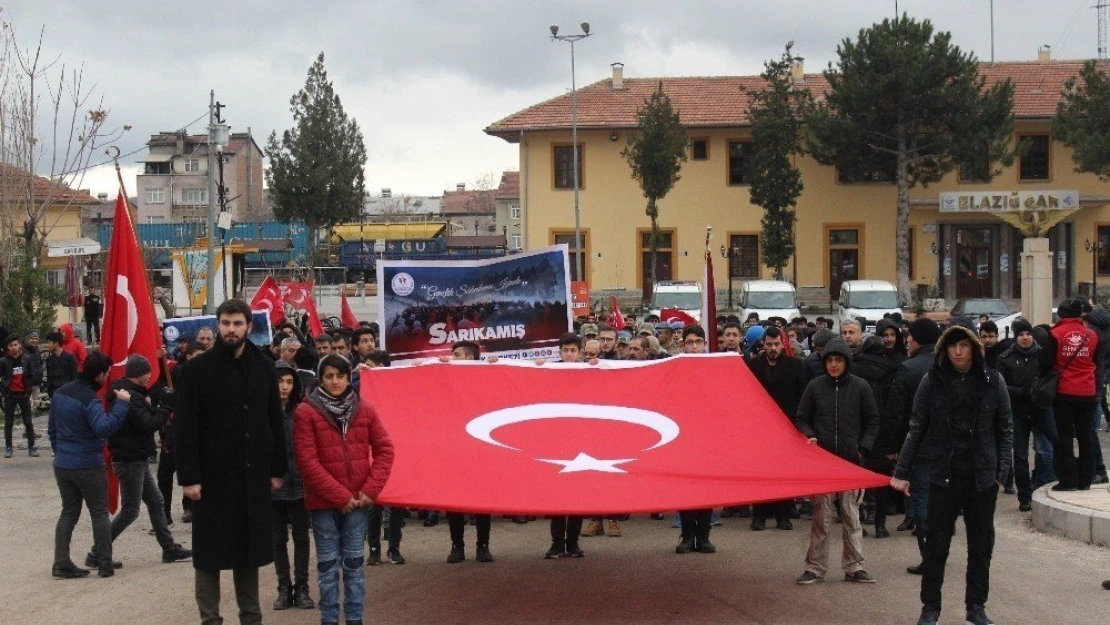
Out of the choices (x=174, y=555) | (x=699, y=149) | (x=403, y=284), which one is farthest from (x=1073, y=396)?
(x=699, y=149)

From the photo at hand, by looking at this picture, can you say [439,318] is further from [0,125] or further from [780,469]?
[0,125]

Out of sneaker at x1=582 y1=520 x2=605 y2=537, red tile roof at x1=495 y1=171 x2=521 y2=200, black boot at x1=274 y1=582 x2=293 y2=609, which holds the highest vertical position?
red tile roof at x1=495 y1=171 x2=521 y2=200

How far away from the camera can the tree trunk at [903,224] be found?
174 ft

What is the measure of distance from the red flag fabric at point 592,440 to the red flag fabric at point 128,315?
272 centimetres

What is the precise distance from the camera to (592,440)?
9.49 metres

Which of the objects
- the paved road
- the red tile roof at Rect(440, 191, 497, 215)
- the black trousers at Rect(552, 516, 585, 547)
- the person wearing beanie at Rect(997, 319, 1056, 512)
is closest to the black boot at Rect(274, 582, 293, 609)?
the paved road

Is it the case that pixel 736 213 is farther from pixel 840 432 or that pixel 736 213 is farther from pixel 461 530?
pixel 840 432

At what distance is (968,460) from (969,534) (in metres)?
0.48

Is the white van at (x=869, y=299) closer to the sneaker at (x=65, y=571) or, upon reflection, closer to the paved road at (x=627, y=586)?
the paved road at (x=627, y=586)

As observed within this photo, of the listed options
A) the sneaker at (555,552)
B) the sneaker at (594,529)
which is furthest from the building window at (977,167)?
the sneaker at (555,552)

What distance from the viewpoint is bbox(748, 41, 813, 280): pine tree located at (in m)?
53.8

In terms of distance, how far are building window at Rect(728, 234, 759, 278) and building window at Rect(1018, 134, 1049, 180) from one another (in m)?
11.8

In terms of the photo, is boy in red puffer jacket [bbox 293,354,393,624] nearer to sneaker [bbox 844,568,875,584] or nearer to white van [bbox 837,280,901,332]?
sneaker [bbox 844,568,875,584]

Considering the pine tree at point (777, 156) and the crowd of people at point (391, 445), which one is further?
the pine tree at point (777, 156)
